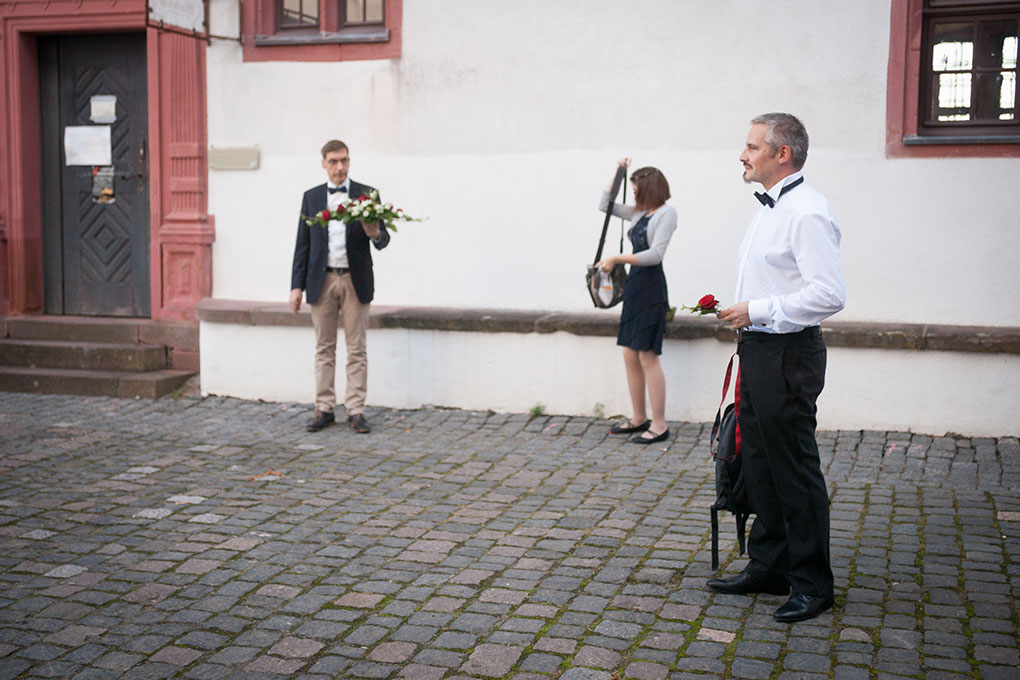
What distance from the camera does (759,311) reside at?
4457 millimetres

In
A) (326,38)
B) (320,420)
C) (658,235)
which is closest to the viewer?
(658,235)

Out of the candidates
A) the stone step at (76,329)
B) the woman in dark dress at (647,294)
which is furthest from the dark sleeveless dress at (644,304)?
the stone step at (76,329)

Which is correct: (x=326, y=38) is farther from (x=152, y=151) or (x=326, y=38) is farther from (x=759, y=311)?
(x=759, y=311)

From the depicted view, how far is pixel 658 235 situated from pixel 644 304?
49cm

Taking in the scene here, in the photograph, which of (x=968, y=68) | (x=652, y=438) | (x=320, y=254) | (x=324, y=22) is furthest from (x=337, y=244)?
(x=968, y=68)

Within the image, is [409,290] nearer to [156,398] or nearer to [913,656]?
[156,398]

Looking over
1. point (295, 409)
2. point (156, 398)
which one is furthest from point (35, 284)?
point (295, 409)

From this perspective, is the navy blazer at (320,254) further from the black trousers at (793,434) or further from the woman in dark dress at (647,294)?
the black trousers at (793,434)

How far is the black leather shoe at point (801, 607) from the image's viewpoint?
15.0 ft

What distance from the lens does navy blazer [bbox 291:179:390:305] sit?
8.32 meters

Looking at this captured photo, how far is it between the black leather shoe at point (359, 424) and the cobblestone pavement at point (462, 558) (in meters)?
0.08

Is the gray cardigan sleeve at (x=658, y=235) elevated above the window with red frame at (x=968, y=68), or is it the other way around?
the window with red frame at (x=968, y=68)

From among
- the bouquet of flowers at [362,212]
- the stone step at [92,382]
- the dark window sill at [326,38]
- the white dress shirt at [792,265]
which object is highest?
the dark window sill at [326,38]

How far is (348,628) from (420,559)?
3.01 ft
